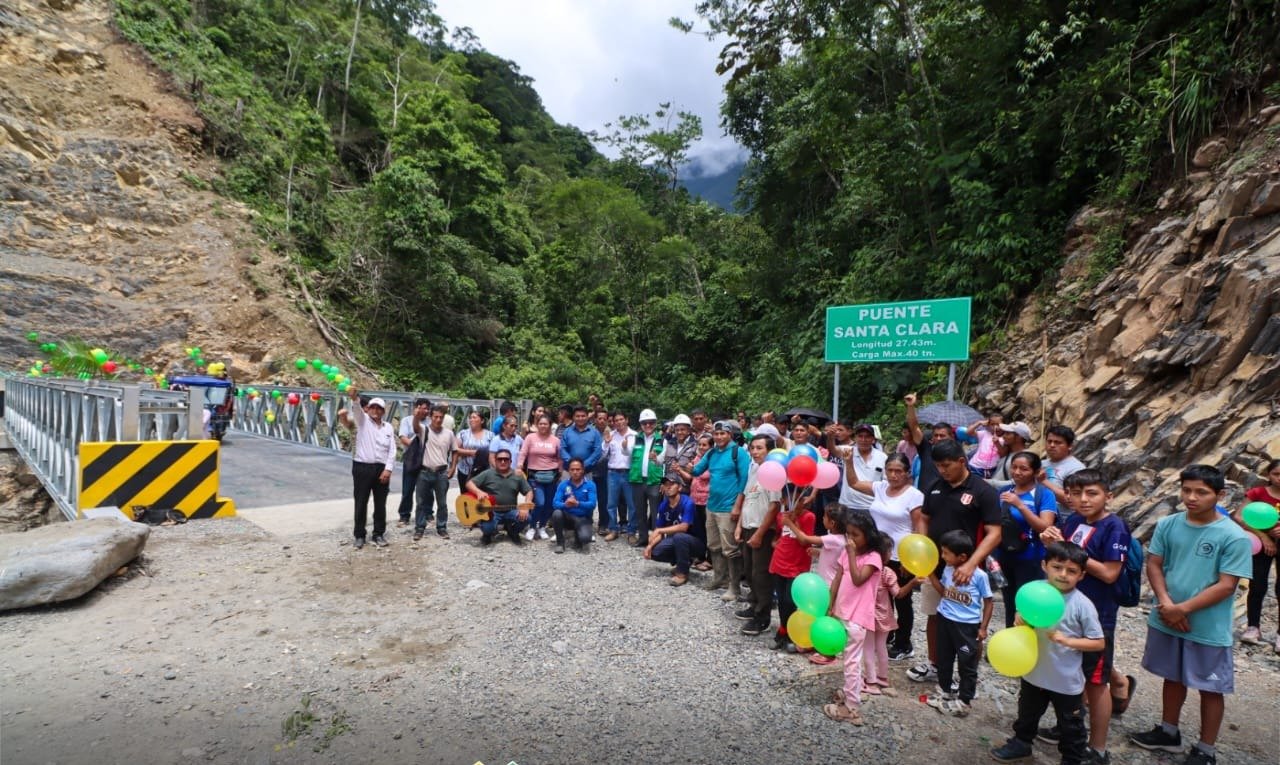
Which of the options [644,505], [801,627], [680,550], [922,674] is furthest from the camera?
[644,505]

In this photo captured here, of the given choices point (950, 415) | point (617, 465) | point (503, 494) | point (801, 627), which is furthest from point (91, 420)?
point (950, 415)

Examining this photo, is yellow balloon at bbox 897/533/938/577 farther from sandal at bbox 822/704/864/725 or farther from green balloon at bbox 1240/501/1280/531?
green balloon at bbox 1240/501/1280/531

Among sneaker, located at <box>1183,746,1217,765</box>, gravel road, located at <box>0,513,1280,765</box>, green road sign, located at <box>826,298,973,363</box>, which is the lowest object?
gravel road, located at <box>0,513,1280,765</box>

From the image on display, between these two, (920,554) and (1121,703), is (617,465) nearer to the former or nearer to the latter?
(920,554)

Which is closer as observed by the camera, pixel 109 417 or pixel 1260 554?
pixel 1260 554

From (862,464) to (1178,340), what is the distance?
434 cm

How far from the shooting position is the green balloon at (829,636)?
344cm

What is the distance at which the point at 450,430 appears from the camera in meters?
7.27

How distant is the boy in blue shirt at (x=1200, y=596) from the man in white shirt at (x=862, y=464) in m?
2.17

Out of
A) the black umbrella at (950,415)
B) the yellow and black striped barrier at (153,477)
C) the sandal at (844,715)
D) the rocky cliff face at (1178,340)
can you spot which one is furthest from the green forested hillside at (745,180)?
the yellow and black striped barrier at (153,477)

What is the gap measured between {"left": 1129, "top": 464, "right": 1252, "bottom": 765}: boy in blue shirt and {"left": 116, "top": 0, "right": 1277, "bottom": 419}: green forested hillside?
24.2ft

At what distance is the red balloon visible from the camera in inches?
169

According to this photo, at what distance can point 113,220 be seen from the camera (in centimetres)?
1766

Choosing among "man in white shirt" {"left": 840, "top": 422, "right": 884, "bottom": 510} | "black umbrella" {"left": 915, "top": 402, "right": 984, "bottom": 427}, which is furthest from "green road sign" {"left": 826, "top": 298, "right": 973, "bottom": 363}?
"man in white shirt" {"left": 840, "top": 422, "right": 884, "bottom": 510}
